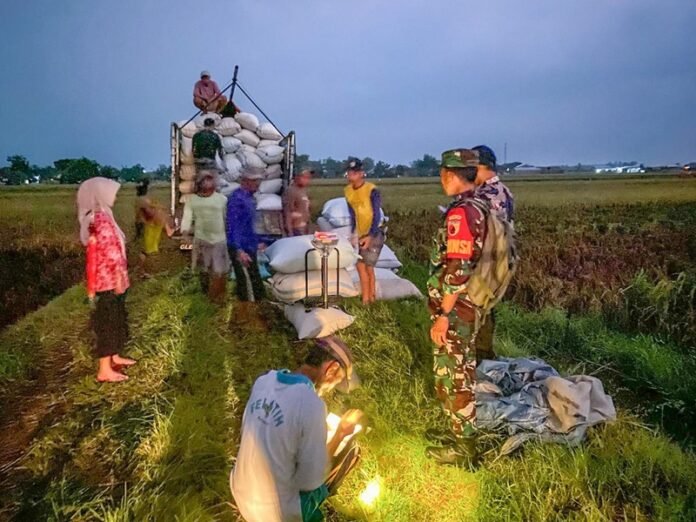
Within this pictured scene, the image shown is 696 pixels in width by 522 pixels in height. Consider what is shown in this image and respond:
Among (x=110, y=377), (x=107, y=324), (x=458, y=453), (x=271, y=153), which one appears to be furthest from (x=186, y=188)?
(x=458, y=453)

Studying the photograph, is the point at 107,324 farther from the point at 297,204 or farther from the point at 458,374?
the point at 297,204

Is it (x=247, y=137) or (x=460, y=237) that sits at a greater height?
(x=247, y=137)

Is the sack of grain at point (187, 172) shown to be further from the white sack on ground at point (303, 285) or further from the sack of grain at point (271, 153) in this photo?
the white sack on ground at point (303, 285)

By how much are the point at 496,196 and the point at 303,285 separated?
2429 mm

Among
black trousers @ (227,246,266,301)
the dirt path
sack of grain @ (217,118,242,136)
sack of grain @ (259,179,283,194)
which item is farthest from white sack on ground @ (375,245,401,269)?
the dirt path

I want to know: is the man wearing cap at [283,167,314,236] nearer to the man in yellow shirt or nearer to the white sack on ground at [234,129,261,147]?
the man in yellow shirt

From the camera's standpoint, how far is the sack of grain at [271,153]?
8578 mm

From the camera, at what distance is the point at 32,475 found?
288 centimetres

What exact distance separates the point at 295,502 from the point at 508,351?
309cm

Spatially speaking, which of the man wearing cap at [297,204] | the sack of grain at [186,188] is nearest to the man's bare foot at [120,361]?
the man wearing cap at [297,204]

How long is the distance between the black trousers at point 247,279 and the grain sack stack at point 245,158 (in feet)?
7.97

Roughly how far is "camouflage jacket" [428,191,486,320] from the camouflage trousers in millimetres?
163

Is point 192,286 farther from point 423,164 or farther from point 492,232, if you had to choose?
point 423,164

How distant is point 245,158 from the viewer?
27.6 feet
